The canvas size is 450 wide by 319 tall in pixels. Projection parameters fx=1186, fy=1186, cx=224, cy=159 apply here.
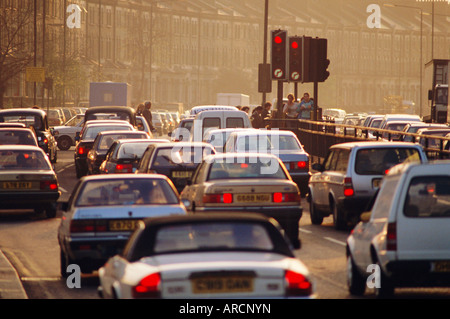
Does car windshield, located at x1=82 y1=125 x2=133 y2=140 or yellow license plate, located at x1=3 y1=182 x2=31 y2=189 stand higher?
car windshield, located at x1=82 y1=125 x2=133 y2=140

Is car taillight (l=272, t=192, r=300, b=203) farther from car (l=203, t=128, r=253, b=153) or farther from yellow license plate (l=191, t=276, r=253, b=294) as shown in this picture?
car (l=203, t=128, r=253, b=153)

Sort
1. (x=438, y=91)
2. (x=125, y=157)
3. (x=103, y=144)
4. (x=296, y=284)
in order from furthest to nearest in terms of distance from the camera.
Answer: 1. (x=438, y=91)
2. (x=103, y=144)
3. (x=125, y=157)
4. (x=296, y=284)

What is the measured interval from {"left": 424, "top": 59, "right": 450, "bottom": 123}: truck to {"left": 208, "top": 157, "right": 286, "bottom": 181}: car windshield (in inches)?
1473

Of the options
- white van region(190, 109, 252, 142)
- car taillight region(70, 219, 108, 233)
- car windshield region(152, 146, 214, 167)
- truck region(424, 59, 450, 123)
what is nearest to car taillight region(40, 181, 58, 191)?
car windshield region(152, 146, 214, 167)

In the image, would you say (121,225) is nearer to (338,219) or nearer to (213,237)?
(213,237)

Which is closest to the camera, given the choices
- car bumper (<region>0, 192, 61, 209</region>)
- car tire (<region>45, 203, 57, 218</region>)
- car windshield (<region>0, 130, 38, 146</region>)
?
car bumper (<region>0, 192, 61, 209</region>)

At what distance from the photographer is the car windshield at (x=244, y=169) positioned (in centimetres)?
1650

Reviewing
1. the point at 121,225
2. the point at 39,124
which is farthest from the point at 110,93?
the point at 121,225

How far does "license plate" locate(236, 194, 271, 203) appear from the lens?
15.9m

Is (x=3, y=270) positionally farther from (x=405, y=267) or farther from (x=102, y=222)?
(x=405, y=267)

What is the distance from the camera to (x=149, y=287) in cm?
764

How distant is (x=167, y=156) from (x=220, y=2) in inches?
5798

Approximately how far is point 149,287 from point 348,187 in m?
10.6

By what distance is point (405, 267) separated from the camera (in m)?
10.6
